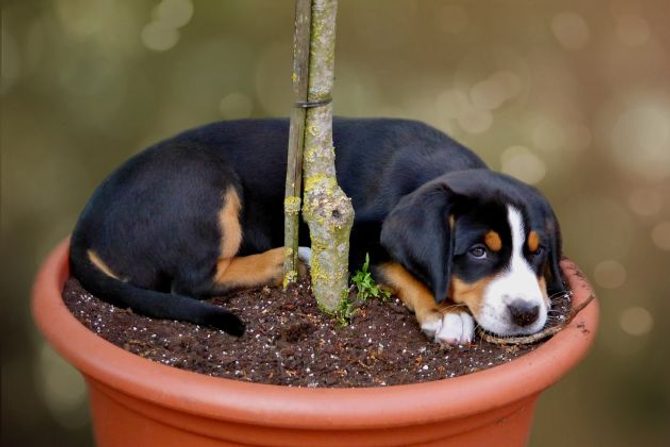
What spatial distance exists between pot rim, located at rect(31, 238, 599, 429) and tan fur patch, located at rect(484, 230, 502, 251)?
314 millimetres

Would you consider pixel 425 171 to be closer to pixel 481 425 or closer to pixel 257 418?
pixel 481 425

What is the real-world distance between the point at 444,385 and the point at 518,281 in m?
0.53

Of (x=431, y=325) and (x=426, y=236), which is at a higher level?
(x=426, y=236)

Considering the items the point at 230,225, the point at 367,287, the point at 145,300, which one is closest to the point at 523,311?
the point at 367,287

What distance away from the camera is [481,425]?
2.55m

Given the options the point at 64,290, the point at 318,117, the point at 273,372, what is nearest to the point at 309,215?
the point at 318,117

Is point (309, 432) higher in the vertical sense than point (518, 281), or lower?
lower

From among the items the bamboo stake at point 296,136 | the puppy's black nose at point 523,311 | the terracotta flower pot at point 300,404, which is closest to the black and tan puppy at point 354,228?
the puppy's black nose at point 523,311

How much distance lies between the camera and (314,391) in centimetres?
232

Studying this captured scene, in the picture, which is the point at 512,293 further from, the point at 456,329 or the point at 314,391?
the point at 314,391

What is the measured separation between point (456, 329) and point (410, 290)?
0.22 metres

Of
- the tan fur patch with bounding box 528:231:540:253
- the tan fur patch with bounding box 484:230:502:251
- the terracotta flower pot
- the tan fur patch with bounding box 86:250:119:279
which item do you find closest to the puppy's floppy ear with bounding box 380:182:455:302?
the tan fur patch with bounding box 484:230:502:251

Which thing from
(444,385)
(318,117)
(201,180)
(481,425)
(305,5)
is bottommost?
(481,425)

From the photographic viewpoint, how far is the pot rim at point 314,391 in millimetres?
2283
